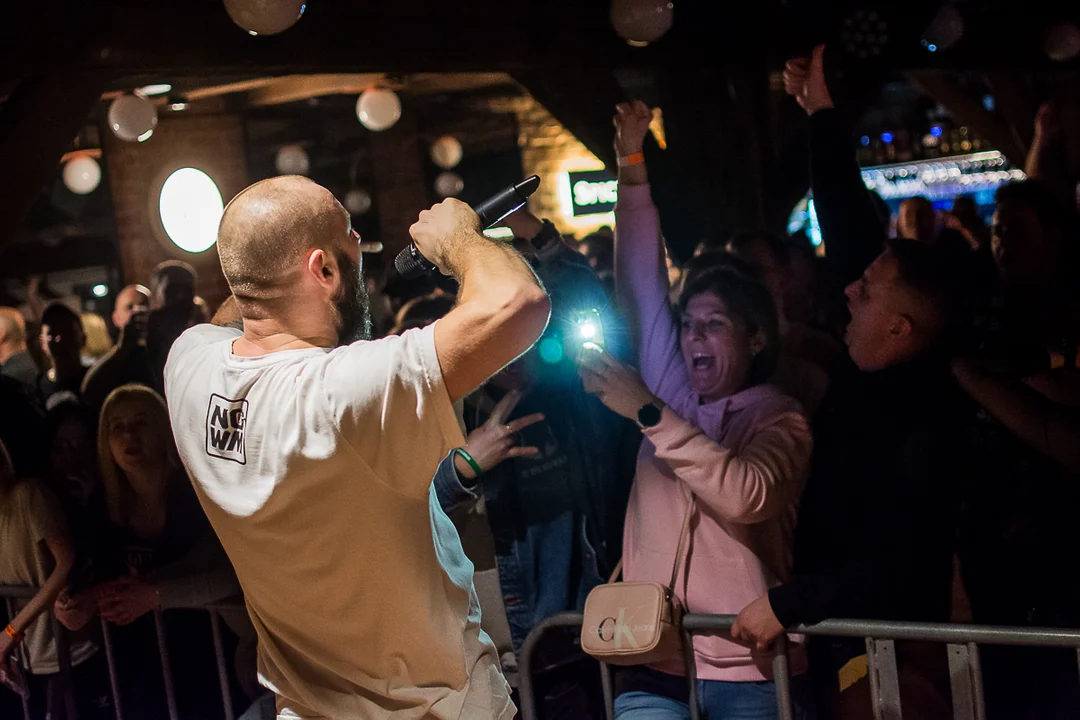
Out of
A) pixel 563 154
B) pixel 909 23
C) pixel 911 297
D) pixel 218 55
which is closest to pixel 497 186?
pixel 563 154

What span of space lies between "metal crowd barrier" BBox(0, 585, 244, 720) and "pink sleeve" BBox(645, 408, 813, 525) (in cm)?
174

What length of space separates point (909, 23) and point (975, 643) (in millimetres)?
4128

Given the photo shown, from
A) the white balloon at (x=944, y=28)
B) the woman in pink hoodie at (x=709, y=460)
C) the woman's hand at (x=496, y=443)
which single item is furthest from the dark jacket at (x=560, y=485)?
the white balloon at (x=944, y=28)

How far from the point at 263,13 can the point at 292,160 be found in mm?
6634

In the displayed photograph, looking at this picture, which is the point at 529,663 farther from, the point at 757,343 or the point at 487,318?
the point at 487,318

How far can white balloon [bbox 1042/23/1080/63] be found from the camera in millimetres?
6070

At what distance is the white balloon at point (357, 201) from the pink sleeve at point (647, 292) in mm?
8130

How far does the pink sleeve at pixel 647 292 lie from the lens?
9.98 ft

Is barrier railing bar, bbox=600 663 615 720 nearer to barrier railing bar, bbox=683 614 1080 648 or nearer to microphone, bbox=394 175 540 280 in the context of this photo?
barrier railing bar, bbox=683 614 1080 648

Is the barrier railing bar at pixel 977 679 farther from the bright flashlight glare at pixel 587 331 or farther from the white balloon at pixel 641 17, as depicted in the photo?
the white balloon at pixel 641 17

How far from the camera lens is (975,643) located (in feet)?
7.63

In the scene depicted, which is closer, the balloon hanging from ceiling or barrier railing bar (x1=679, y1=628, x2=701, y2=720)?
barrier railing bar (x1=679, y1=628, x2=701, y2=720)

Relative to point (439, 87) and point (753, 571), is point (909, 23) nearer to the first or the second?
point (753, 571)

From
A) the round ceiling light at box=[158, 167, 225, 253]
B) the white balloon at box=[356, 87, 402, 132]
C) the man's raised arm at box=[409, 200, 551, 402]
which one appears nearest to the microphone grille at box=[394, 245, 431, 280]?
the man's raised arm at box=[409, 200, 551, 402]
